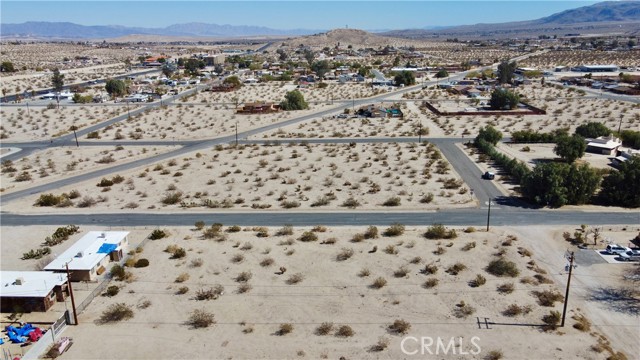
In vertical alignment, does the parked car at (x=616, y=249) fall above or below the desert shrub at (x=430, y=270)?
above

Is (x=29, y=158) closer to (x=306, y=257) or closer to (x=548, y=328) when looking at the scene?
(x=306, y=257)

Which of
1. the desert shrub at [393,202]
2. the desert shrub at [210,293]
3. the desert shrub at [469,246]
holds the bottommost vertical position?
the desert shrub at [210,293]

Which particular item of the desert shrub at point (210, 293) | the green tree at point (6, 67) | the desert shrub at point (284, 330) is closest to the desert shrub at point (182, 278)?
the desert shrub at point (210, 293)

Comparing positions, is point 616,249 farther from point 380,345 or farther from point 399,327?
point 380,345

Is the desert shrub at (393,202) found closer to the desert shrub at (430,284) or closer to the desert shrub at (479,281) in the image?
the desert shrub at (430,284)

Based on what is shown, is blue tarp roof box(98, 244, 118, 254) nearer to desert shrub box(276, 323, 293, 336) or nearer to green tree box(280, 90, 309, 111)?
desert shrub box(276, 323, 293, 336)
